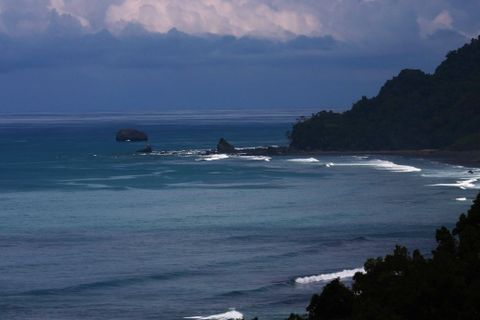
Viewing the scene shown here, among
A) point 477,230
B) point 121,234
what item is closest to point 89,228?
point 121,234

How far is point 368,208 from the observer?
292 ft

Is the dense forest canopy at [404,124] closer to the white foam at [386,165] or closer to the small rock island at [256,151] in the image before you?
the small rock island at [256,151]

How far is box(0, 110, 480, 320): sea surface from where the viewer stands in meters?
52.7

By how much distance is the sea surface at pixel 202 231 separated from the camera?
173 ft

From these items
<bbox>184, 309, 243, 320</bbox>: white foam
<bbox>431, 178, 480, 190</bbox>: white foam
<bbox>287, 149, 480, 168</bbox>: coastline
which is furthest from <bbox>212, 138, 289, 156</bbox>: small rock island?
<bbox>184, 309, 243, 320</bbox>: white foam

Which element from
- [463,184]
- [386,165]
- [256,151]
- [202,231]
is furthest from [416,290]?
[256,151]

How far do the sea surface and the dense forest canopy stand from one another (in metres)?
27.0

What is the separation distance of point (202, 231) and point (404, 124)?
10184 cm

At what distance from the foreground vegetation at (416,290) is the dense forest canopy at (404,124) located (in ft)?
392

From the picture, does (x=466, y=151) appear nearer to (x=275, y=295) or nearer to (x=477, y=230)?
(x=275, y=295)

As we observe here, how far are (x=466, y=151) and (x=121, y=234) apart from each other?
283 ft

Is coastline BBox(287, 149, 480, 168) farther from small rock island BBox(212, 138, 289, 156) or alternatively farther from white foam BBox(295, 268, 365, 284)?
white foam BBox(295, 268, 365, 284)

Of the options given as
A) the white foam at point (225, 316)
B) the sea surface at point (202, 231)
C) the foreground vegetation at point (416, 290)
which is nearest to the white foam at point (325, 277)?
the sea surface at point (202, 231)

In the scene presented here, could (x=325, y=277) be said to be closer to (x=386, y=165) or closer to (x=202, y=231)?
(x=202, y=231)
